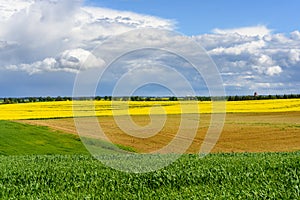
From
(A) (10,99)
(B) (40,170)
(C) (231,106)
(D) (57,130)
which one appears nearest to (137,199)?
(B) (40,170)

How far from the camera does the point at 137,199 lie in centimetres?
1430

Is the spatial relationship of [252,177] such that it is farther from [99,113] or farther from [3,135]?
[99,113]

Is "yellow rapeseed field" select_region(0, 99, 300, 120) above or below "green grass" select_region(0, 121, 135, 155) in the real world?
above

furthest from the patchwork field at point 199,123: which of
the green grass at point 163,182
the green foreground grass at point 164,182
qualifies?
the green grass at point 163,182

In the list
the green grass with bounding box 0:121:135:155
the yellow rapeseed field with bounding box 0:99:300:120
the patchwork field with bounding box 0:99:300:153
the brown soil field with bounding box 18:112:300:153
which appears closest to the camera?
the green grass with bounding box 0:121:135:155

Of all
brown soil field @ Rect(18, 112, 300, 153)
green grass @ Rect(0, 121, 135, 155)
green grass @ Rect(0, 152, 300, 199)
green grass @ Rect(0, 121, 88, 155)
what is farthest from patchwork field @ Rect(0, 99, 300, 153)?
green grass @ Rect(0, 152, 300, 199)

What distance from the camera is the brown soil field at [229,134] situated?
44838mm

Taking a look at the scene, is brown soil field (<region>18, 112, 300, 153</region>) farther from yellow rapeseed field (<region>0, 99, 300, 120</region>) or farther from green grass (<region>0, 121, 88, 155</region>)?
yellow rapeseed field (<region>0, 99, 300, 120</region>)

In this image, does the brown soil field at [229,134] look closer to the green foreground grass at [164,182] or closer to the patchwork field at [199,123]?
the patchwork field at [199,123]

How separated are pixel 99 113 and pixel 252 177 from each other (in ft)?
177

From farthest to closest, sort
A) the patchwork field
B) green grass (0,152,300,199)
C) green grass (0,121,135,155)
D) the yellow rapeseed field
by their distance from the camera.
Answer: the yellow rapeseed field < the patchwork field < green grass (0,121,135,155) < green grass (0,152,300,199)

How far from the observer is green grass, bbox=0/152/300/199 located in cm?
1470

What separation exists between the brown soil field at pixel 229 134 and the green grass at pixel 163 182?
20919 mm

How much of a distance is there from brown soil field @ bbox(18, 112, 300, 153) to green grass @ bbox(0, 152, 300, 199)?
2092 cm
